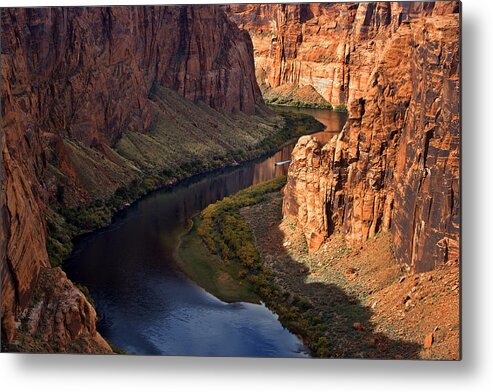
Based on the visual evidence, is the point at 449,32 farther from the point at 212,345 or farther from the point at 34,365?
the point at 34,365

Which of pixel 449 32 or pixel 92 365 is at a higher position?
pixel 449 32

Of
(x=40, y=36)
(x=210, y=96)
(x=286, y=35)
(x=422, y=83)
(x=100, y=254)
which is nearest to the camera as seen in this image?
(x=422, y=83)

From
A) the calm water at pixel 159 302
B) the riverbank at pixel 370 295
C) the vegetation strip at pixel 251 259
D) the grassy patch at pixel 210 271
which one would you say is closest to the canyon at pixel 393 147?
the riverbank at pixel 370 295

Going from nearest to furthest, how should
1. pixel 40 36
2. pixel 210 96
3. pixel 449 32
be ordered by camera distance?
pixel 449 32, pixel 40 36, pixel 210 96

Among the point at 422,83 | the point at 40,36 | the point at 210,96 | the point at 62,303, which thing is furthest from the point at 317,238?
the point at 210,96

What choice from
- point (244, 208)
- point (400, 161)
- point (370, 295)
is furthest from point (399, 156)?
point (244, 208)

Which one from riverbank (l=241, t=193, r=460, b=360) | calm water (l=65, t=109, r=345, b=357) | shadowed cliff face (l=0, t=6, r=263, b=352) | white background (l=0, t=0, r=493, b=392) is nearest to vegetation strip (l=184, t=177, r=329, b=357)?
riverbank (l=241, t=193, r=460, b=360)
